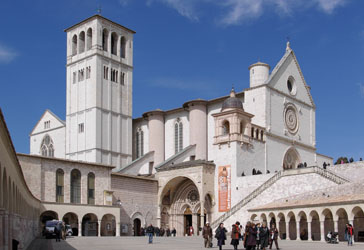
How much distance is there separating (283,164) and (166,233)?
Answer: 507 inches

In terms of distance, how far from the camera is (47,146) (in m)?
70.4

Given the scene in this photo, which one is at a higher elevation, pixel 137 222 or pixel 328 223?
pixel 328 223

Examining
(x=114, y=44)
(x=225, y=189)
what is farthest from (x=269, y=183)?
(x=114, y=44)

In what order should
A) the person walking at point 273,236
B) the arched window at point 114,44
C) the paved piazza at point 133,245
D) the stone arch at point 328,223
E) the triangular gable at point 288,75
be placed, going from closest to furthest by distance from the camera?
the paved piazza at point 133,245 < the person walking at point 273,236 < the stone arch at point 328,223 < the triangular gable at point 288,75 < the arched window at point 114,44

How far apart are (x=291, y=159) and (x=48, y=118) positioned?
31.1 meters

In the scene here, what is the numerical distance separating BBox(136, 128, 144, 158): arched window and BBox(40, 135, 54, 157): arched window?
10843mm

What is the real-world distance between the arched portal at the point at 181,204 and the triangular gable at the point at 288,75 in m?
12.3

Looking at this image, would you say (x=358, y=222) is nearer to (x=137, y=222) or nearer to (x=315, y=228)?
(x=315, y=228)

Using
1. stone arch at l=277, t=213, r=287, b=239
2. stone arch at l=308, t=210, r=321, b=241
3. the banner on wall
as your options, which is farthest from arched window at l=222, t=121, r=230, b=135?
stone arch at l=308, t=210, r=321, b=241

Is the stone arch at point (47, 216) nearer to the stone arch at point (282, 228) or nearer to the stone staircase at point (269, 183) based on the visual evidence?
the stone staircase at point (269, 183)

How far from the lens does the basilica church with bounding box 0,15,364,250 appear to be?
42594 millimetres

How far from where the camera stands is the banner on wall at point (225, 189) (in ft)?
→ 160

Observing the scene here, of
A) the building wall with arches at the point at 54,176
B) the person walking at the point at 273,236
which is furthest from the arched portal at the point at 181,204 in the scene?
the person walking at the point at 273,236

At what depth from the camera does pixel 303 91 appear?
59.7 m
